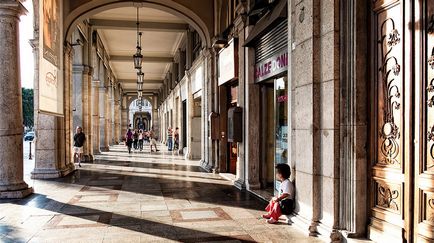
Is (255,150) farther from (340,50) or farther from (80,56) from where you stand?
(80,56)

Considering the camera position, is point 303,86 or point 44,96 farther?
point 44,96

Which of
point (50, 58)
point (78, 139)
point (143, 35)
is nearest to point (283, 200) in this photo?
point (50, 58)

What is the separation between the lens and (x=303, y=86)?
5.11 meters

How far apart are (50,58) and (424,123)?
6.19m

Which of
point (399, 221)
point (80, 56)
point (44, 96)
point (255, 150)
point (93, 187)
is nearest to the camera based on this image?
point (399, 221)

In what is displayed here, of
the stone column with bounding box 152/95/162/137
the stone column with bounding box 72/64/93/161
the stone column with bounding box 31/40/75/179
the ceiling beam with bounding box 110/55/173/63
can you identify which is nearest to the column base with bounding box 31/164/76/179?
the stone column with bounding box 31/40/75/179

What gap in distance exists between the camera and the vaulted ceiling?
14977 millimetres

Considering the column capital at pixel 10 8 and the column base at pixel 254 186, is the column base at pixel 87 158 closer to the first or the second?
the column capital at pixel 10 8

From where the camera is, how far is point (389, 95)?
13.3ft

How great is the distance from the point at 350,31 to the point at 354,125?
43.2 inches

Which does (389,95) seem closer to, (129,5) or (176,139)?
(129,5)

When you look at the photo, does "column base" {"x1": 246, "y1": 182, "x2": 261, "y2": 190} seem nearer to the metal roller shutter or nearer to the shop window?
the metal roller shutter

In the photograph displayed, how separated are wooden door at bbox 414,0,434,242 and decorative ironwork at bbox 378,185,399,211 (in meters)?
0.32

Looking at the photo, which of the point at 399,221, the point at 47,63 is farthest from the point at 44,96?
the point at 399,221
